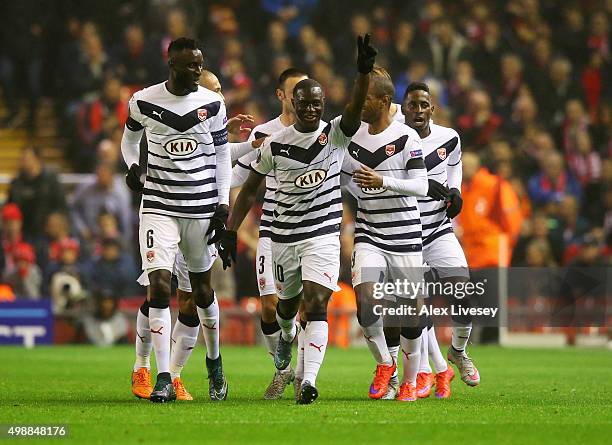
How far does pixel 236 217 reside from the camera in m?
10.1

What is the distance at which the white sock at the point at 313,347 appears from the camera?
9.55m

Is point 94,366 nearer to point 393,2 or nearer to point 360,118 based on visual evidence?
point 360,118

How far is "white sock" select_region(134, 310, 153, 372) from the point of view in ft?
33.4

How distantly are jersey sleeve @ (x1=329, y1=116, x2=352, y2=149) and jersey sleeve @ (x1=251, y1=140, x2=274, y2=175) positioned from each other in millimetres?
473

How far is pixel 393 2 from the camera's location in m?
24.6

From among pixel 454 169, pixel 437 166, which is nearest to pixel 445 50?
pixel 454 169

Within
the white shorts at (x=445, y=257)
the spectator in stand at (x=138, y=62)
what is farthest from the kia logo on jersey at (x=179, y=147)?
the spectator in stand at (x=138, y=62)

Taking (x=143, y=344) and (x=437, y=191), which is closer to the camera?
(x=143, y=344)

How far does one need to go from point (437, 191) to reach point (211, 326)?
204cm

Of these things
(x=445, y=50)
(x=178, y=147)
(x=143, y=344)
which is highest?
(x=445, y=50)

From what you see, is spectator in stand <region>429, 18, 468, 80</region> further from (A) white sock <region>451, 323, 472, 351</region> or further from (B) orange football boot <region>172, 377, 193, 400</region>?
(B) orange football boot <region>172, 377, 193, 400</region>

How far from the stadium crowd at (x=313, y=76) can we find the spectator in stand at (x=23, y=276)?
0.07 feet

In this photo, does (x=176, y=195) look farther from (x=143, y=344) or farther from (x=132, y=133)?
(x=143, y=344)

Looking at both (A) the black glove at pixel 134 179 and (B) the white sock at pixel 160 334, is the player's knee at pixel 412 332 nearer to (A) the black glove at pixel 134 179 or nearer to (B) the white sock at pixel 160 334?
(B) the white sock at pixel 160 334
